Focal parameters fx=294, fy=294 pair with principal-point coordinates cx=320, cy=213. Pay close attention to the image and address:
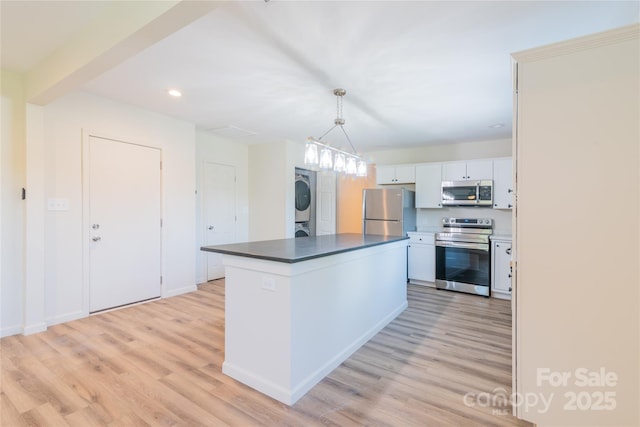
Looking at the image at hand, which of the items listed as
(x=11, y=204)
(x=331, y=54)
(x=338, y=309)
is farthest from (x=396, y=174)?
(x=11, y=204)

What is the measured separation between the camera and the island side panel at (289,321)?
1.92 meters

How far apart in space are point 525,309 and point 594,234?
49cm

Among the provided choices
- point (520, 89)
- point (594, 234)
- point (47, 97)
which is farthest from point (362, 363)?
point (47, 97)

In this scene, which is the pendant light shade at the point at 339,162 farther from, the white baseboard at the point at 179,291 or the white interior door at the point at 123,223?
the white baseboard at the point at 179,291

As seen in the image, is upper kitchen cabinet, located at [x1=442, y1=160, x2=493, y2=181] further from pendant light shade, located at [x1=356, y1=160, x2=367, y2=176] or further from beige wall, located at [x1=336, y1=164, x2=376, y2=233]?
pendant light shade, located at [x1=356, y1=160, x2=367, y2=176]

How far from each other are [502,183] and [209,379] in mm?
4581

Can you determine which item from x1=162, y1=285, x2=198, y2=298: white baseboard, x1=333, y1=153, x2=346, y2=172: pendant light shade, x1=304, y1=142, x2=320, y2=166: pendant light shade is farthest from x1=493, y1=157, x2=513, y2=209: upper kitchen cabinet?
x1=162, y1=285, x2=198, y2=298: white baseboard

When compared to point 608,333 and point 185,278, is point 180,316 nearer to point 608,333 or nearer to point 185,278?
point 185,278

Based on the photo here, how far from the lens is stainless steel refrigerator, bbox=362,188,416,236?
4.96 metres

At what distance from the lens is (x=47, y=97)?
2746 millimetres

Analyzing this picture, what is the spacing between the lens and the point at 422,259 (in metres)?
4.89

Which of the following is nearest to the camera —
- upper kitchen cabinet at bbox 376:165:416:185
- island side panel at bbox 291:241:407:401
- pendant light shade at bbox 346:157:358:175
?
island side panel at bbox 291:241:407:401

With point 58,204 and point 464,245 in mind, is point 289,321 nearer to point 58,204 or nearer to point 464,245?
point 58,204

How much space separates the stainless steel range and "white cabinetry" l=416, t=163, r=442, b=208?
1.93 feet
